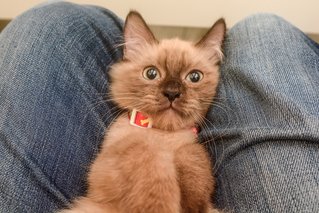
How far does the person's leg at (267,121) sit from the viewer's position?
91 centimetres

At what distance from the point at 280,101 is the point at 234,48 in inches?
12.7

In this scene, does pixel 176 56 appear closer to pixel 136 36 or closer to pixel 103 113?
pixel 136 36

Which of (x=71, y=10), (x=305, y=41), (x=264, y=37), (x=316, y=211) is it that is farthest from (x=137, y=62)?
(x=316, y=211)

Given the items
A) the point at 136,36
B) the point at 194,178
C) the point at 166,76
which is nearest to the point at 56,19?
the point at 136,36

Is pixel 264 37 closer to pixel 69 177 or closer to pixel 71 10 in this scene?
pixel 71 10

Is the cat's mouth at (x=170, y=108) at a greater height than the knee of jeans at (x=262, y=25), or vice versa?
the knee of jeans at (x=262, y=25)

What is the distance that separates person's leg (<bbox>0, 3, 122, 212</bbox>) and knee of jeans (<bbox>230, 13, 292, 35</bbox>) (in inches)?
19.6

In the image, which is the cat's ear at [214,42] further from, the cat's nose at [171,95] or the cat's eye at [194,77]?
the cat's nose at [171,95]

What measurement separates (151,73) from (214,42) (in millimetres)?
277

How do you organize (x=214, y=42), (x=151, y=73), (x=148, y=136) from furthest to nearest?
(x=214, y=42)
(x=151, y=73)
(x=148, y=136)

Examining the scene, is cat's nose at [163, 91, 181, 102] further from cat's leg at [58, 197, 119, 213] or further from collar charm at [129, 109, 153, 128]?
cat's leg at [58, 197, 119, 213]

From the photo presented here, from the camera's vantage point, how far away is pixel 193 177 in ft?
3.43

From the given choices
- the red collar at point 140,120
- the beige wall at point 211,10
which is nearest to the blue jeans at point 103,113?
the red collar at point 140,120

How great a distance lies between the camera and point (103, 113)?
4.15 feet
